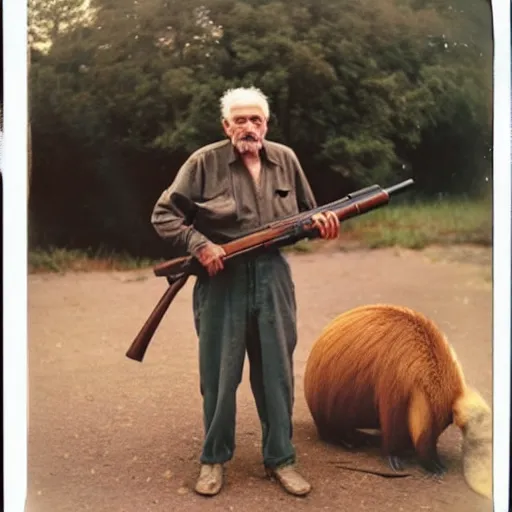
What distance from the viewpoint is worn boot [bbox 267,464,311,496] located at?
3127 mm

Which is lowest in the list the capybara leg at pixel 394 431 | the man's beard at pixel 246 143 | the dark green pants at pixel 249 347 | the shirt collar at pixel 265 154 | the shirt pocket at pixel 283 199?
the capybara leg at pixel 394 431

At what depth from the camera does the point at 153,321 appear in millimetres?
3189

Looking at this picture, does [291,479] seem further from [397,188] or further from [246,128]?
[246,128]

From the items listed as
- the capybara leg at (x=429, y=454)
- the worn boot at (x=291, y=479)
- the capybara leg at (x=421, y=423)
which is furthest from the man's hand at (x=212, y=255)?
the capybara leg at (x=429, y=454)

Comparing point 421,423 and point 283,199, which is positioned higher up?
point 283,199

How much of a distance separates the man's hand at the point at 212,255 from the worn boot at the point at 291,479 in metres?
0.82

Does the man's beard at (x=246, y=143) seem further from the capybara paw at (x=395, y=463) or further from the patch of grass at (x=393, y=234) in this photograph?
the capybara paw at (x=395, y=463)

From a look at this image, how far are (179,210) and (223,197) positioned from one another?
0.59 feet

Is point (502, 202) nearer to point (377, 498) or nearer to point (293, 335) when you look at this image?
point (293, 335)

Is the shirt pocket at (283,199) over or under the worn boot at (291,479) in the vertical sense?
over

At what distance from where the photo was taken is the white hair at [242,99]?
10.4 ft

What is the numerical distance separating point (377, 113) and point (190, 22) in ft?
2.74

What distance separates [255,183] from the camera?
3.14 meters

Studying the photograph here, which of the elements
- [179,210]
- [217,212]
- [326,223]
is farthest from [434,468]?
[179,210]
